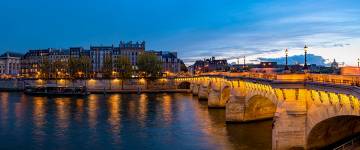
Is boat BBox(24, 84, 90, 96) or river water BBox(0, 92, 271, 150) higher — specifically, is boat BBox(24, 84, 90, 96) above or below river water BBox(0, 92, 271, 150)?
above

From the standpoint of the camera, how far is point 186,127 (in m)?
56.0

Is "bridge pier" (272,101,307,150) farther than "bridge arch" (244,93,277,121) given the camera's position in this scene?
No

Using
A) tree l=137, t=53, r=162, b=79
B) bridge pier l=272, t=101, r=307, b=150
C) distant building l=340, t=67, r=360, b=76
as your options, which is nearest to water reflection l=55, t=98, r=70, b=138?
bridge pier l=272, t=101, r=307, b=150

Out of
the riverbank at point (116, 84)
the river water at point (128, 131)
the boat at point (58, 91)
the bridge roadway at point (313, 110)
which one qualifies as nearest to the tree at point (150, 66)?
the riverbank at point (116, 84)

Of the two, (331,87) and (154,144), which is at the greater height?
(331,87)

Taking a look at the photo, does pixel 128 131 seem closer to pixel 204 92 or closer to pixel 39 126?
pixel 39 126

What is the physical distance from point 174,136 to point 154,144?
4.68m

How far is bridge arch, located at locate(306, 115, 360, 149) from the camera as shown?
119 ft

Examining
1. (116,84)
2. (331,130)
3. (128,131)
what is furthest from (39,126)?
(116,84)

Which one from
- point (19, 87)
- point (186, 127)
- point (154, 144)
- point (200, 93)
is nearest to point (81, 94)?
point (200, 93)

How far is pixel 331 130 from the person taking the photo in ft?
126

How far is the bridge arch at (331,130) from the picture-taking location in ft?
119

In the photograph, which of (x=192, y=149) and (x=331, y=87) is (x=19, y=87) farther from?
(x=331, y=87)

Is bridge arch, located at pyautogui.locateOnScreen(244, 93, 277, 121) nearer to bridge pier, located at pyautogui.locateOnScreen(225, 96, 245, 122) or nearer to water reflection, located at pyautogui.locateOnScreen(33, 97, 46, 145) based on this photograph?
bridge pier, located at pyautogui.locateOnScreen(225, 96, 245, 122)
